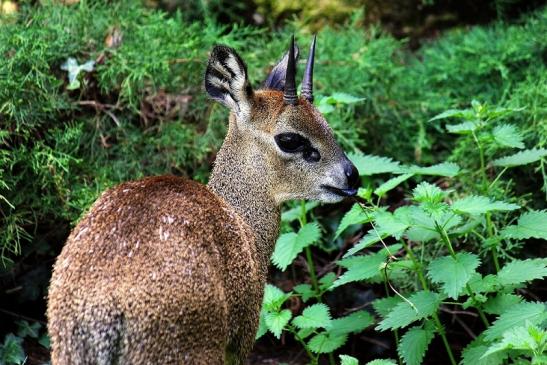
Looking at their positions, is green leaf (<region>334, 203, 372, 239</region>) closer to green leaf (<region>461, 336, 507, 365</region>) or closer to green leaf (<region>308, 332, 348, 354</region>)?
green leaf (<region>308, 332, 348, 354</region>)

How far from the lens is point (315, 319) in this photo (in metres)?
4.65

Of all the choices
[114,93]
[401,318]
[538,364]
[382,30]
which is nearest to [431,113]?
[382,30]

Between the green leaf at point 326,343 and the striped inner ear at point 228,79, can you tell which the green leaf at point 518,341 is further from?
the striped inner ear at point 228,79

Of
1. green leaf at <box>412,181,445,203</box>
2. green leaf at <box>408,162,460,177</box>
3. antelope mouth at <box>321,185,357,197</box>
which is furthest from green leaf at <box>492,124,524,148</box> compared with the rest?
antelope mouth at <box>321,185,357,197</box>

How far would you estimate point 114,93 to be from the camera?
6.39 meters

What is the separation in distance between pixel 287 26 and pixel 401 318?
403 cm

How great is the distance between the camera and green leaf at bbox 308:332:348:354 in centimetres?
500

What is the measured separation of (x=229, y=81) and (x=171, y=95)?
212 cm

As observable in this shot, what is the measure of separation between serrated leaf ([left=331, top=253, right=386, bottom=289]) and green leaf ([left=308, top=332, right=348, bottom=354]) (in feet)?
1.47

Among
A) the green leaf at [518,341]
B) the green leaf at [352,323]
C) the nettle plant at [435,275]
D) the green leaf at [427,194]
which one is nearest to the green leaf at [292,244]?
the nettle plant at [435,275]

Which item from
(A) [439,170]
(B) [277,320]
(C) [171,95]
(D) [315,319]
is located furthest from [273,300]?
(C) [171,95]

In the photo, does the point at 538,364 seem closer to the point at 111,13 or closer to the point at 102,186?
the point at 102,186

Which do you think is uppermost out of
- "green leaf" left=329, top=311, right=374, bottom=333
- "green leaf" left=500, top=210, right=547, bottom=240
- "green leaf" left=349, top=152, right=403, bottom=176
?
"green leaf" left=349, top=152, right=403, bottom=176

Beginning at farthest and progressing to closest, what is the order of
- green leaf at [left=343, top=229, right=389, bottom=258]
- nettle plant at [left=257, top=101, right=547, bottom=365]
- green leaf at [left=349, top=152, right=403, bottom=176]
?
green leaf at [left=349, top=152, right=403, bottom=176] < green leaf at [left=343, top=229, right=389, bottom=258] < nettle plant at [left=257, top=101, right=547, bottom=365]
